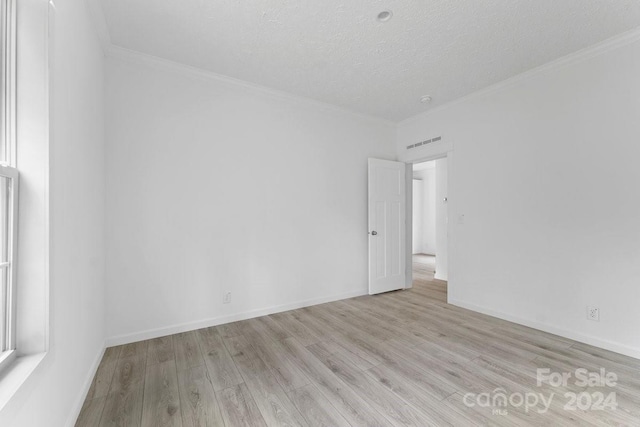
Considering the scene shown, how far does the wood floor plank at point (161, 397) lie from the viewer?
1.57 m

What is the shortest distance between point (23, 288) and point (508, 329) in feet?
12.4

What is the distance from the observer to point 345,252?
3.91m

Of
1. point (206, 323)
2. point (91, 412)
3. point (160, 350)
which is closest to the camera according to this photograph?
point (91, 412)

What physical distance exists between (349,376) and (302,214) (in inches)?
79.1

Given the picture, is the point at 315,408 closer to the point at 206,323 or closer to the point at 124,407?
the point at 124,407

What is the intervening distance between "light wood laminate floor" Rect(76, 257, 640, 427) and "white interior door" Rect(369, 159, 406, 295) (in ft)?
3.64

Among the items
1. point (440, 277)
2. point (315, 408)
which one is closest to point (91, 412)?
point (315, 408)

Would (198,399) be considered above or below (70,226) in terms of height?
below

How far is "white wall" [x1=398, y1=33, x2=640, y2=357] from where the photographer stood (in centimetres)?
232

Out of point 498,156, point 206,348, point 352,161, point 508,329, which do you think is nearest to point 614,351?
point 508,329

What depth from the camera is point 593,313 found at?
247 centimetres

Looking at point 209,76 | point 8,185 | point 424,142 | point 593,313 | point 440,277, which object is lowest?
point 440,277

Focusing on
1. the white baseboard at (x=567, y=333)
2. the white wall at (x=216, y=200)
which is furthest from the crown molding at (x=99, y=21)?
the white baseboard at (x=567, y=333)

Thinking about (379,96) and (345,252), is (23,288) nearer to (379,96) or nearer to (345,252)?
(345,252)
